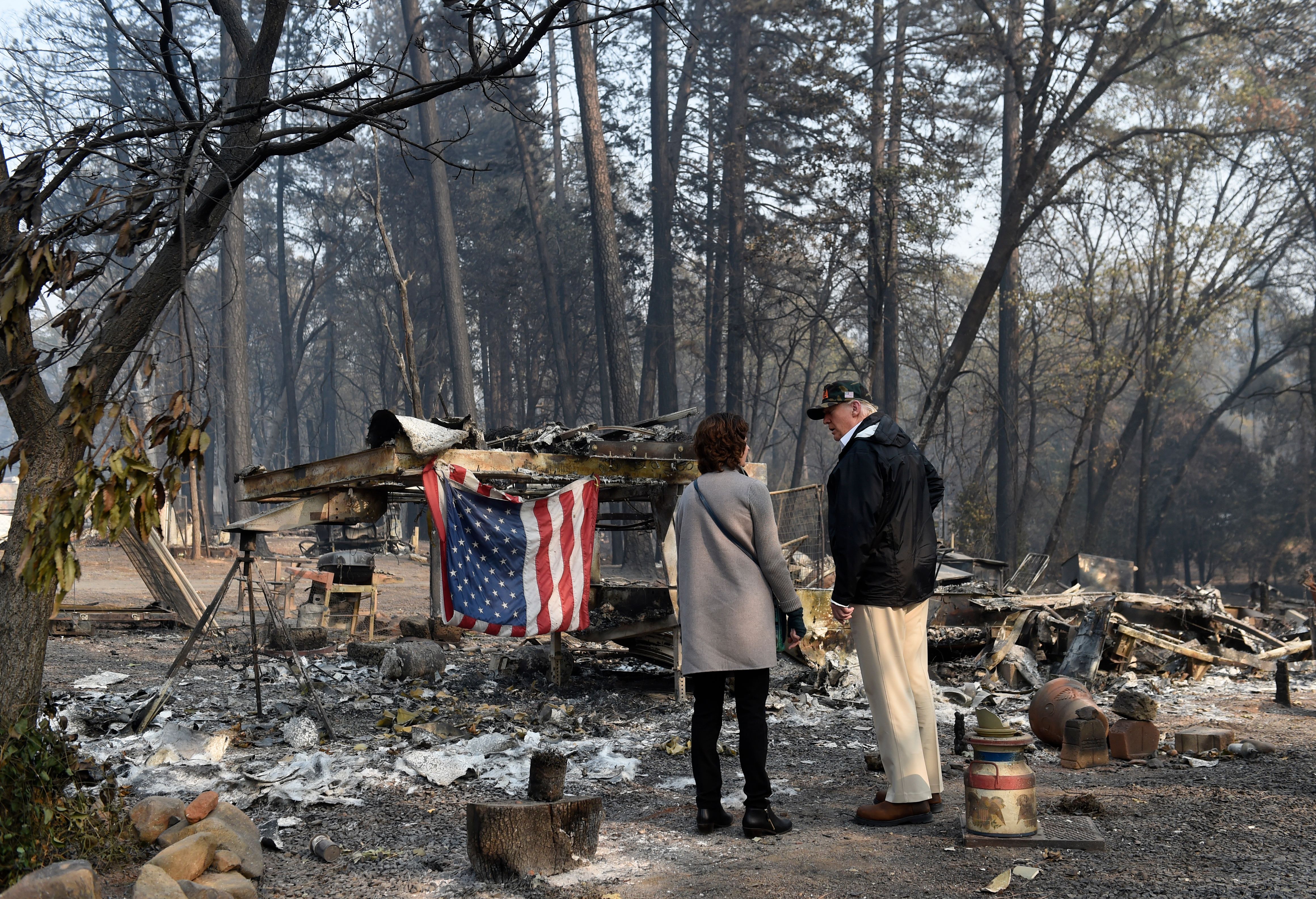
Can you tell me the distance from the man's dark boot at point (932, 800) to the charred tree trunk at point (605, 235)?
1760 cm

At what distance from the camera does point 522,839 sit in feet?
14.5

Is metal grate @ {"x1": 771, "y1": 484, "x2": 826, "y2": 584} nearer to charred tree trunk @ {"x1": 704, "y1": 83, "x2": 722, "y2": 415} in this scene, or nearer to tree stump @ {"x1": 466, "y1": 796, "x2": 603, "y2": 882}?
tree stump @ {"x1": 466, "y1": 796, "x2": 603, "y2": 882}

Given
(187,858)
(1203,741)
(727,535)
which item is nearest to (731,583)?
(727,535)

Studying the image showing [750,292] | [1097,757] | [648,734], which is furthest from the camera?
[750,292]

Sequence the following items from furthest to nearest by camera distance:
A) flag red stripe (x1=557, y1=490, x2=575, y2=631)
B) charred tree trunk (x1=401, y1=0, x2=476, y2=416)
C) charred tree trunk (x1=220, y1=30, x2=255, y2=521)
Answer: charred tree trunk (x1=401, y1=0, x2=476, y2=416)
charred tree trunk (x1=220, y1=30, x2=255, y2=521)
flag red stripe (x1=557, y1=490, x2=575, y2=631)

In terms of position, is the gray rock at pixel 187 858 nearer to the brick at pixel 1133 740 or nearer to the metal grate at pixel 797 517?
the brick at pixel 1133 740

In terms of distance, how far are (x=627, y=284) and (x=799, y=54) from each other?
1029 cm

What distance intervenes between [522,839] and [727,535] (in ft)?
5.44

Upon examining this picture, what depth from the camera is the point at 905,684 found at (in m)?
4.73

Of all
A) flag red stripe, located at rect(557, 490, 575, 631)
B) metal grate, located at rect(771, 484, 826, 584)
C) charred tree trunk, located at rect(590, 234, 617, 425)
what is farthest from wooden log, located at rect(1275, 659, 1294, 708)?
charred tree trunk, located at rect(590, 234, 617, 425)

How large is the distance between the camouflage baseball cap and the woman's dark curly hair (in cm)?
40

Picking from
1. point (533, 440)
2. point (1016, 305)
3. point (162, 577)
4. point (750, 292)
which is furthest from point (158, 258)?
point (750, 292)

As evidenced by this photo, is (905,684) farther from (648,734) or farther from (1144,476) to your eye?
(1144,476)

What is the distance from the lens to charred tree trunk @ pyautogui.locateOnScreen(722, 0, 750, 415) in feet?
87.7
